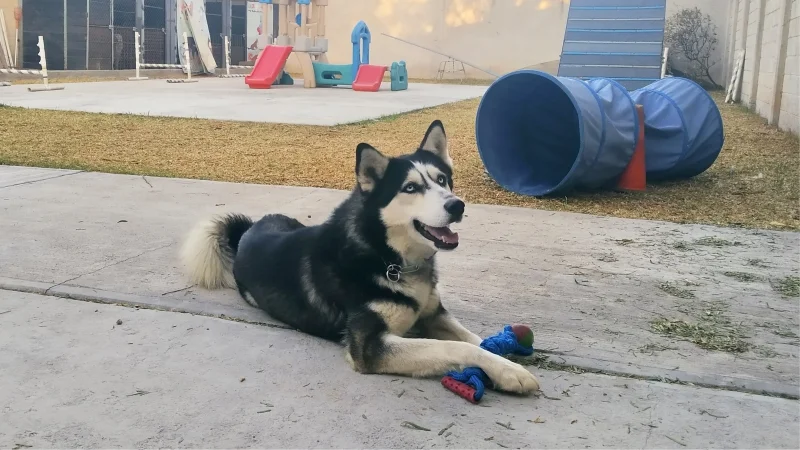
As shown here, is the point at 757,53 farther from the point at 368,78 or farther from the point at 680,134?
the point at 368,78

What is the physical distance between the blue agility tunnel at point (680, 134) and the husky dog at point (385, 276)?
15.0 feet

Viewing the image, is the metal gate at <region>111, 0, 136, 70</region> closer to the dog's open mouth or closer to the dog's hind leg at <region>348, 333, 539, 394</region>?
the dog's open mouth

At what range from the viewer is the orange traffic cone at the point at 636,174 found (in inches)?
280

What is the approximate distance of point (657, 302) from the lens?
4.00 meters

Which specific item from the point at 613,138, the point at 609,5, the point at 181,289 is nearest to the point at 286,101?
the point at 609,5

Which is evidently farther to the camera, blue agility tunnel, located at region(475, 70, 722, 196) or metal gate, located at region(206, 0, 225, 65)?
metal gate, located at region(206, 0, 225, 65)

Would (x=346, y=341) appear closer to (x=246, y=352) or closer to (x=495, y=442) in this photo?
(x=246, y=352)

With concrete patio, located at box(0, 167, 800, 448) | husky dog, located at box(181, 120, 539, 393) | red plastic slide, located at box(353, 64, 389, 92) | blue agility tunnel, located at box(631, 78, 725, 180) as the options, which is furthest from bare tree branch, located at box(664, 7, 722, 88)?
husky dog, located at box(181, 120, 539, 393)

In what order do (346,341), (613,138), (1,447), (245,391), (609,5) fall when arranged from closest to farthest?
(1,447), (245,391), (346,341), (613,138), (609,5)

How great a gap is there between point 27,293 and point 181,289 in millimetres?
757

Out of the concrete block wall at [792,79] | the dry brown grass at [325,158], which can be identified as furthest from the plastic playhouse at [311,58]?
the concrete block wall at [792,79]

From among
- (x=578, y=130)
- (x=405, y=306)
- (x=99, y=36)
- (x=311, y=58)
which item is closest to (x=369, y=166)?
(x=405, y=306)

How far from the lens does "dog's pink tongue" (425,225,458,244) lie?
3.10m

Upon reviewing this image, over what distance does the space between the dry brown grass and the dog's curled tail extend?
2792mm
